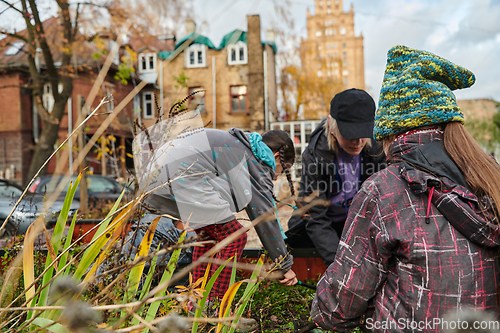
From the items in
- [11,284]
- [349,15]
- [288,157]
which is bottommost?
[11,284]

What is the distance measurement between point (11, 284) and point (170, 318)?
36.3 inches

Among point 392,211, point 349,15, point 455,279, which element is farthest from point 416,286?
point 349,15

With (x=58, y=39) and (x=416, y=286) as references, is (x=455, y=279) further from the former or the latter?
(x=58, y=39)

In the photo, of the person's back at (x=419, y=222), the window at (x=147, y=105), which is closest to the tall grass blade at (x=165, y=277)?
the person's back at (x=419, y=222)

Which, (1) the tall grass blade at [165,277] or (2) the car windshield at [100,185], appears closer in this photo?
(1) the tall grass blade at [165,277]

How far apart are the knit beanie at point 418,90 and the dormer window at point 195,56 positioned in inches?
788

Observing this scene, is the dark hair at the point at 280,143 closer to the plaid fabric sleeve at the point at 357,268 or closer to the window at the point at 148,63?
the plaid fabric sleeve at the point at 357,268

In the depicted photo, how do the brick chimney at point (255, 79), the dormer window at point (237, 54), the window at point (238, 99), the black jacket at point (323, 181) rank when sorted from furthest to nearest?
1. the window at point (238, 99)
2. the dormer window at point (237, 54)
3. the brick chimney at point (255, 79)
4. the black jacket at point (323, 181)

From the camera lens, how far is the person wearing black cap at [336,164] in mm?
2379

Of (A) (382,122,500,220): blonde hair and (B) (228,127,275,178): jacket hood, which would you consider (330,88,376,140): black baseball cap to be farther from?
(A) (382,122,500,220): blonde hair

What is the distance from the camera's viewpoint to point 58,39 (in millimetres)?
10008

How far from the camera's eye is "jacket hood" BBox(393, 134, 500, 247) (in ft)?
3.49

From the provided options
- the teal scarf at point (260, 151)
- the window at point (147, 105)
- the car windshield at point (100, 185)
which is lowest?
the car windshield at point (100, 185)

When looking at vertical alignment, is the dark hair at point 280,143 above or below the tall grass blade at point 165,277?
above
